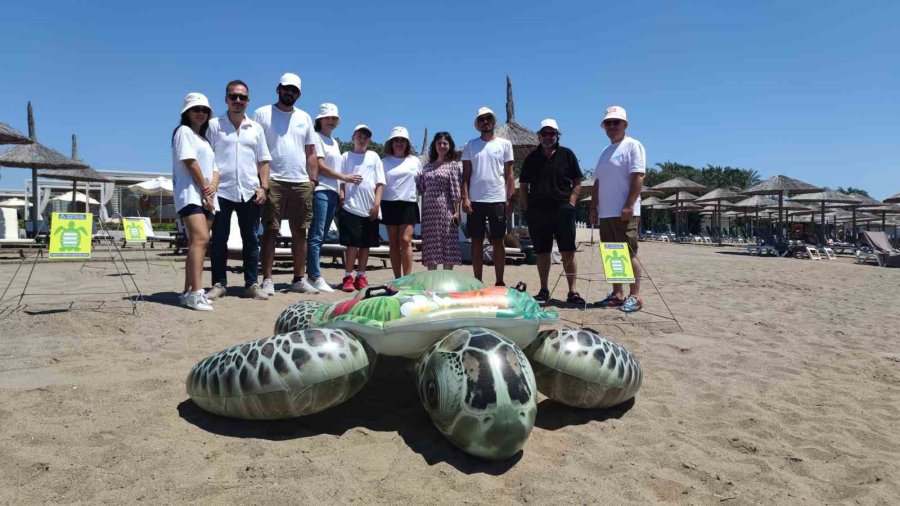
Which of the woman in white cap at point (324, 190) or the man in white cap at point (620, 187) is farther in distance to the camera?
the woman in white cap at point (324, 190)

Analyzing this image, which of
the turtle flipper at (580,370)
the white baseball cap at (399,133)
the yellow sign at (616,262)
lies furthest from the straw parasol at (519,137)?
the turtle flipper at (580,370)

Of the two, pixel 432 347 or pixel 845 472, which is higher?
pixel 432 347

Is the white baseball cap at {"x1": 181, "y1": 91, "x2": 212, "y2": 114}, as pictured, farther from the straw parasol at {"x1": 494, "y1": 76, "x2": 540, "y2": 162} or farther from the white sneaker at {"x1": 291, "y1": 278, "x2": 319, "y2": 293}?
the straw parasol at {"x1": 494, "y1": 76, "x2": 540, "y2": 162}

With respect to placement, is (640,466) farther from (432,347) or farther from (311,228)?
(311,228)

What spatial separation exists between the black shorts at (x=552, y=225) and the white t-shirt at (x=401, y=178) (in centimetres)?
122

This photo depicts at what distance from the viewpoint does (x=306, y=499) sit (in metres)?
1.76

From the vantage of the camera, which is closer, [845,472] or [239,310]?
[845,472]

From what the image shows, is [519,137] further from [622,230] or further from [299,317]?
[299,317]

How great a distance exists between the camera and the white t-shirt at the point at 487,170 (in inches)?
203

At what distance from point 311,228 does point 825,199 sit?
846 inches

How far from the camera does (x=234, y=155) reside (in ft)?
15.1

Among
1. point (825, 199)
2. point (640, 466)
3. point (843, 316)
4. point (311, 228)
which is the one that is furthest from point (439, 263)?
point (825, 199)

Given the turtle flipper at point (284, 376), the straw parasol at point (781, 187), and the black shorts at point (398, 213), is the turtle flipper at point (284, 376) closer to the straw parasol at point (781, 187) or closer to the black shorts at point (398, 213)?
the black shorts at point (398, 213)

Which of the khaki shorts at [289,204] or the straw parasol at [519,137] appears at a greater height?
the straw parasol at [519,137]
